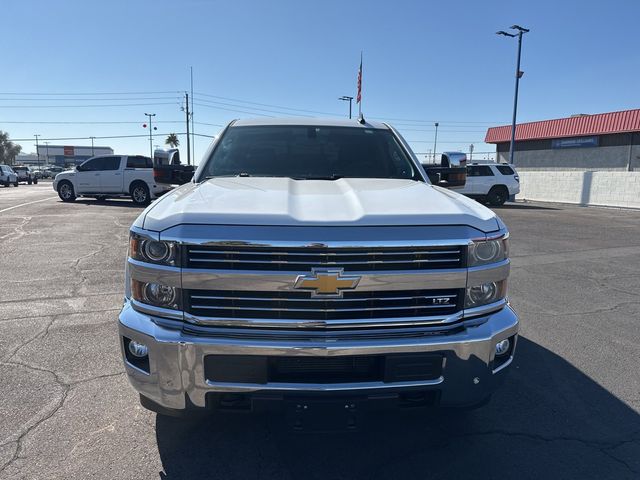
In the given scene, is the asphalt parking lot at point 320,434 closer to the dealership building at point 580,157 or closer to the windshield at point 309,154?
the windshield at point 309,154

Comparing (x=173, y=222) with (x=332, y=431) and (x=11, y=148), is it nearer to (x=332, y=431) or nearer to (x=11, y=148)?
(x=332, y=431)

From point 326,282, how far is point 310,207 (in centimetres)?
45

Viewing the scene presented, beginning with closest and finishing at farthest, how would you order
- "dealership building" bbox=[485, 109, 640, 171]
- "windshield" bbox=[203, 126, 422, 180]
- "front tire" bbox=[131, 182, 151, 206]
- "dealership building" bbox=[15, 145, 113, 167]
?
"windshield" bbox=[203, 126, 422, 180], "front tire" bbox=[131, 182, 151, 206], "dealership building" bbox=[485, 109, 640, 171], "dealership building" bbox=[15, 145, 113, 167]

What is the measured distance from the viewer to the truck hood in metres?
2.23

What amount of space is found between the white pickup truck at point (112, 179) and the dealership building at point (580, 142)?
30.1 m

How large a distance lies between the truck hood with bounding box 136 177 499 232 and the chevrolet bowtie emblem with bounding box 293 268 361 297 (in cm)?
23

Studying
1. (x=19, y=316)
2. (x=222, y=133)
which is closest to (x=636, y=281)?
(x=222, y=133)

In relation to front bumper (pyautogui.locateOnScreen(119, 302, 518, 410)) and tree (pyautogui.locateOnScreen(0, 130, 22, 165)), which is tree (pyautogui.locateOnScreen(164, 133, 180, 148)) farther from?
front bumper (pyautogui.locateOnScreen(119, 302, 518, 410))

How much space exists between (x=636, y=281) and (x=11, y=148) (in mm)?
118483

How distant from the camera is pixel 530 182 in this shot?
28.3 metres

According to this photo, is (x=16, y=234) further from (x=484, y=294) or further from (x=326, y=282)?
(x=484, y=294)

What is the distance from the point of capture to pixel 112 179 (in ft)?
60.6

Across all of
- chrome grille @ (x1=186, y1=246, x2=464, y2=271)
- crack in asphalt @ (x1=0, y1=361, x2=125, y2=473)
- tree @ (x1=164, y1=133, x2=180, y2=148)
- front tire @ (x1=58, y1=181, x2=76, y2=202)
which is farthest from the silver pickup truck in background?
tree @ (x1=164, y1=133, x2=180, y2=148)

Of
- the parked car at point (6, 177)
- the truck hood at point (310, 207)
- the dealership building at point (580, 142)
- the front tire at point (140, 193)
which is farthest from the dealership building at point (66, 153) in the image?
the truck hood at point (310, 207)
